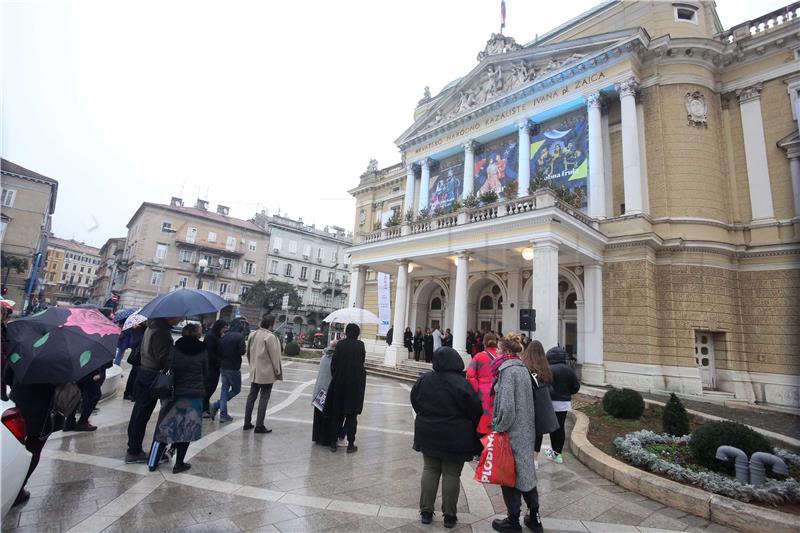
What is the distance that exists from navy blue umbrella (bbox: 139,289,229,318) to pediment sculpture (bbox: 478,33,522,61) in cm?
2153

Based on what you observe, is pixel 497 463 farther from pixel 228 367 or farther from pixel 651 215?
pixel 651 215

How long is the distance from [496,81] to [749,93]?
426 inches

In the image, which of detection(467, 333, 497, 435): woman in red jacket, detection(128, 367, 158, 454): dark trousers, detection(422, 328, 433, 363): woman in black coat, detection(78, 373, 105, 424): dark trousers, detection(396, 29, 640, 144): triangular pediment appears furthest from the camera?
detection(422, 328, 433, 363): woman in black coat

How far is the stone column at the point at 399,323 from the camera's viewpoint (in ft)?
59.0

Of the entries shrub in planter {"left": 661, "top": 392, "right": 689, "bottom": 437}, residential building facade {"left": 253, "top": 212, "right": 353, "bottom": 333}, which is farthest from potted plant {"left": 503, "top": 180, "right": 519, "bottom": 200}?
residential building facade {"left": 253, "top": 212, "right": 353, "bottom": 333}

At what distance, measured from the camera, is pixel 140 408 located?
198 inches

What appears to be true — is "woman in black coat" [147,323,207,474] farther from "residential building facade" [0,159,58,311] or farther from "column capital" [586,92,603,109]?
"residential building facade" [0,159,58,311]

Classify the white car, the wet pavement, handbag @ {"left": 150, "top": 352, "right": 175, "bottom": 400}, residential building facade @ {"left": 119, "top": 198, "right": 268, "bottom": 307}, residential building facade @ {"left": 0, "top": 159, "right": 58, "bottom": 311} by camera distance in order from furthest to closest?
residential building facade @ {"left": 119, "top": 198, "right": 268, "bottom": 307}
residential building facade @ {"left": 0, "top": 159, "right": 58, "bottom": 311}
handbag @ {"left": 150, "top": 352, "right": 175, "bottom": 400}
the wet pavement
the white car

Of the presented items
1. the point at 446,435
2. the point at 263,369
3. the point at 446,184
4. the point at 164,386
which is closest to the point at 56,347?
the point at 164,386

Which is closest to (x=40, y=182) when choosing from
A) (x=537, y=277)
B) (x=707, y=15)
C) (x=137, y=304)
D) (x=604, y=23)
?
(x=137, y=304)

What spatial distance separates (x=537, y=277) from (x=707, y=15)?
15.9 metres

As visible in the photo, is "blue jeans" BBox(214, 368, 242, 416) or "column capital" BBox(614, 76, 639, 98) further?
"column capital" BBox(614, 76, 639, 98)

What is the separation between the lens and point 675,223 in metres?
15.8

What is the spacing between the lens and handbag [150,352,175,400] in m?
4.57
